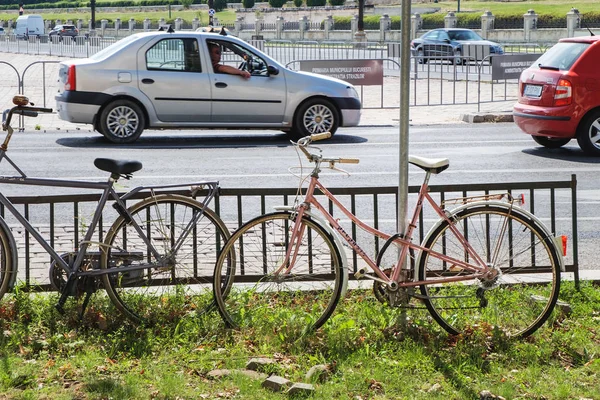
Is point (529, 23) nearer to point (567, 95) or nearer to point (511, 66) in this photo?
point (511, 66)

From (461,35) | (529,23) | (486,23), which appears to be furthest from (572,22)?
(461,35)

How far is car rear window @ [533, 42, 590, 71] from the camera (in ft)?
45.6

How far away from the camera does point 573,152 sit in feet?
48.0

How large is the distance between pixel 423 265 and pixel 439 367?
28.5 inches

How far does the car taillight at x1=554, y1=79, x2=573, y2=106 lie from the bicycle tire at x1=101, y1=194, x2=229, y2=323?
28.0 ft

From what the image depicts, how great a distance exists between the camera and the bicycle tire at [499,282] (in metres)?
5.73

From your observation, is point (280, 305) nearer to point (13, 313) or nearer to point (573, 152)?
point (13, 313)

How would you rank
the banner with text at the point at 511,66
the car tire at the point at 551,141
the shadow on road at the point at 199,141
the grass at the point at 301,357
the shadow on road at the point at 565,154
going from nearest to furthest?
the grass at the point at 301,357, the shadow on road at the point at 565,154, the car tire at the point at 551,141, the shadow on road at the point at 199,141, the banner with text at the point at 511,66

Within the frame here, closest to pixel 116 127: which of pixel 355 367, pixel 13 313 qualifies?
pixel 13 313

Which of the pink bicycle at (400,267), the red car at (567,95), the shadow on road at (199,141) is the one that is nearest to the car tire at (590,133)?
the red car at (567,95)

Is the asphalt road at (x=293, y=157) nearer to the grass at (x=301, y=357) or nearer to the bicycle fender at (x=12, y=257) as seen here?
the grass at (x=301, y=357)

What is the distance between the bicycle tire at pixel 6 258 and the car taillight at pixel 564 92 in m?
9.52

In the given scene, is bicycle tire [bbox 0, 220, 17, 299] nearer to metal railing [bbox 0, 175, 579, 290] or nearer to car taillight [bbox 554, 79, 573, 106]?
metal railing [bbox 0, 175, 579, 290]

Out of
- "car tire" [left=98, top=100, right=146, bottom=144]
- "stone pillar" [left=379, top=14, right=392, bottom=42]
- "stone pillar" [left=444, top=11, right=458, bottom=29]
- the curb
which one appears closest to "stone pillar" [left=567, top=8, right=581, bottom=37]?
"stone pillar" [left=444, top=11, right=458, bottom=29]
